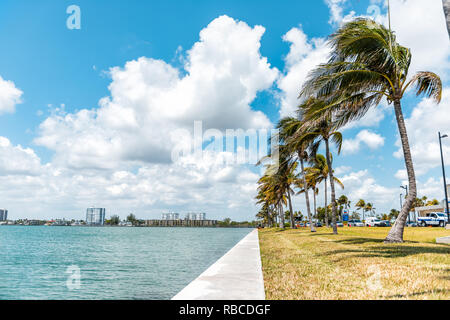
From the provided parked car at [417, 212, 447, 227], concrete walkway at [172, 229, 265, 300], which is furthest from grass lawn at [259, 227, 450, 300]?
parked car at [417, 212, 447, 227]

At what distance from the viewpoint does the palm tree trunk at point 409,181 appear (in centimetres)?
1306

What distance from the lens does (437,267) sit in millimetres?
7504

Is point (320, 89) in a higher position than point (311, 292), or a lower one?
higher

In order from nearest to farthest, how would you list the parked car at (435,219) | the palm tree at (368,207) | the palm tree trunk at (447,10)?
the palm tree trunk at (447,10) < the parked car at (435,219) < the palm tree at (368,207)

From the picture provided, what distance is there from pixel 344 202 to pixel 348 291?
4187 inches

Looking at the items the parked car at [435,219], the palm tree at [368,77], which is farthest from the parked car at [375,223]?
the palm tree at [368,77]

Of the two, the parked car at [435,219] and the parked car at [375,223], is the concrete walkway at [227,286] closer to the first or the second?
the parked car at [435,219]

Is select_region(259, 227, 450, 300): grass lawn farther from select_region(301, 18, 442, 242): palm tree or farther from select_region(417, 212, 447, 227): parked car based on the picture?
select_region(417, 212, 447, 227): parked car

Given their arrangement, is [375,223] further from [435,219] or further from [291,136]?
[291,136]

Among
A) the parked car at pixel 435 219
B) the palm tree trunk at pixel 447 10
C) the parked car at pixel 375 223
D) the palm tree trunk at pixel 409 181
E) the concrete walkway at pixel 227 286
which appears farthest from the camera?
the parked car at pixel 375 223

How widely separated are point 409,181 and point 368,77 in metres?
4.54

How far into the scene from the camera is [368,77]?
13219mm
